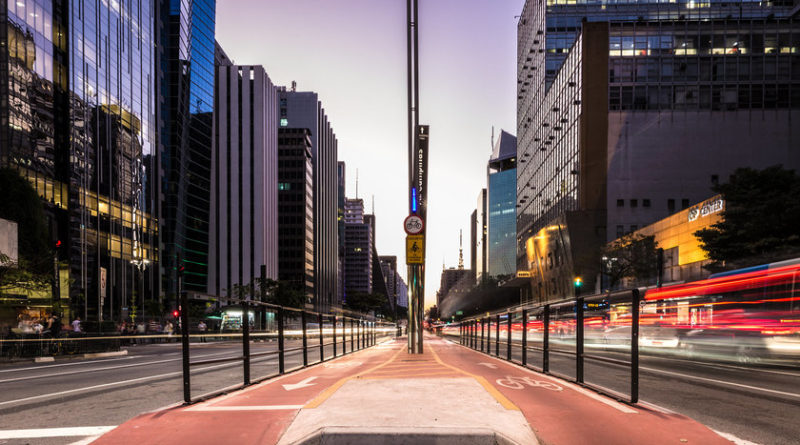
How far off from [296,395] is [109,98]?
61.5 meters

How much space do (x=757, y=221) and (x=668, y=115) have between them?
38.7m

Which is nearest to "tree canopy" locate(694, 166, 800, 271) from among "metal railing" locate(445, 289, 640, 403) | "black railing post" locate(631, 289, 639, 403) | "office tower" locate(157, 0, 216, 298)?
"metal railing" locate(445, 289, 640, 403)

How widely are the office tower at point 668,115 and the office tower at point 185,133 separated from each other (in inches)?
2223

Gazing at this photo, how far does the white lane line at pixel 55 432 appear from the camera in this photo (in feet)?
17.9

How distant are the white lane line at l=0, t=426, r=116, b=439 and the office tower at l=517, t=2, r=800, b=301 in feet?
206

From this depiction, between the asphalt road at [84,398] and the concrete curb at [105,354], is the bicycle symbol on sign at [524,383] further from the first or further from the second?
the concrete curb at [105,354]

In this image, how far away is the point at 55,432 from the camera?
221 inches

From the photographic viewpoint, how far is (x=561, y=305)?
9328mm

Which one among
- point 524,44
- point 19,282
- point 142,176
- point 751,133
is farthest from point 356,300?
point 19,282

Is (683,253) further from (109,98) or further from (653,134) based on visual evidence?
(109,98)

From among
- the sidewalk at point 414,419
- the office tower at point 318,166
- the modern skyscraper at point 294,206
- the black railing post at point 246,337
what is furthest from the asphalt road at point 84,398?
the office tower at point 318,166

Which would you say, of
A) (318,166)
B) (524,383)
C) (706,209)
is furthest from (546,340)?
(318,166)

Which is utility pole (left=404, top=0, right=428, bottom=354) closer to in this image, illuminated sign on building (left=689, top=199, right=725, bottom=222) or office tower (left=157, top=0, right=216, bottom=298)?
illuminated sign on building (left=689, top=199, right=725, bottom=222)

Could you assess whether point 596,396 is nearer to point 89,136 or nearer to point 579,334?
point 579,334
